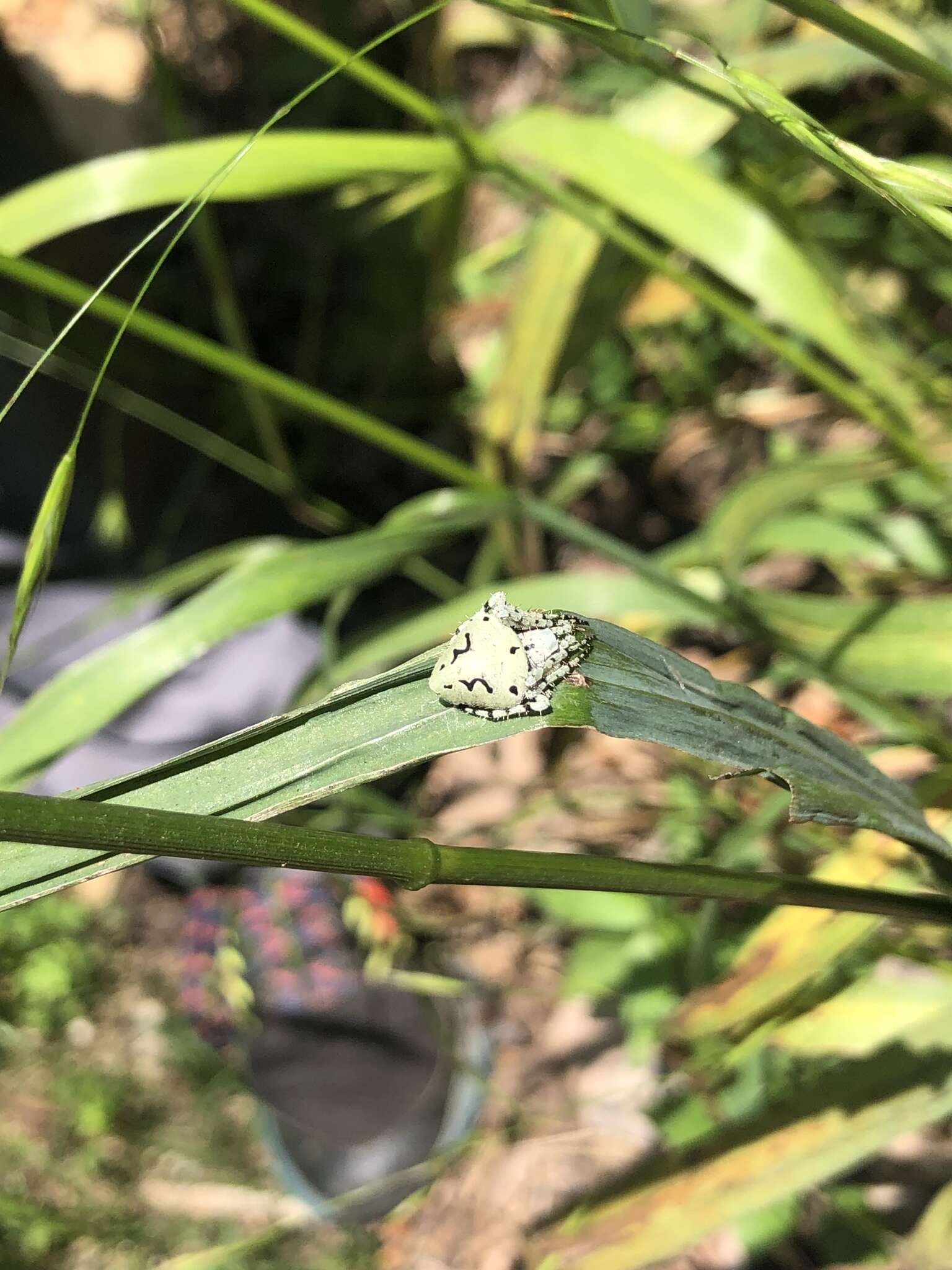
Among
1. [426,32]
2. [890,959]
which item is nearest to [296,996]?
[890,959]

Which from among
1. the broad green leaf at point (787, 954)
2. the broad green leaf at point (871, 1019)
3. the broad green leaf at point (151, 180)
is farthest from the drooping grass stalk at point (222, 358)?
the broad green leaf at point (871, 1019)

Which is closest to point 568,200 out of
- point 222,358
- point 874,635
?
point 222,358

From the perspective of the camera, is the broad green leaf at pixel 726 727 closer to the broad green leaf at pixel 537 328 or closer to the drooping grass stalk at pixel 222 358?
the drooping grass stalk at pixel 222 358

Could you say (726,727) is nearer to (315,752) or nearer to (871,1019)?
(315,752)

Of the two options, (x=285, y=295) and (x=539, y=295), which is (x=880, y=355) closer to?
(x=539, y=295)

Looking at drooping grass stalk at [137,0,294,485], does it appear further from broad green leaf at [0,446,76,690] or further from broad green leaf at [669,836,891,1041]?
broad green leaf at [669,836,891,1041]

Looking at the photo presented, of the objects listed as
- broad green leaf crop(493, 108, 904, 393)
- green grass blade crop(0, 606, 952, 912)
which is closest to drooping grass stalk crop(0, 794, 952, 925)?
green grass blade crop(0, 606, 952, 912)
